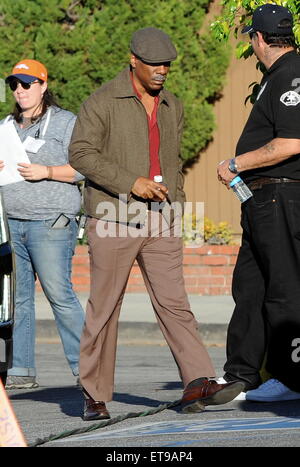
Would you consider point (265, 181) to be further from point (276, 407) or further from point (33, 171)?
point (33, 171)

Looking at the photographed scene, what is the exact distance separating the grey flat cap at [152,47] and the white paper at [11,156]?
1983 mm

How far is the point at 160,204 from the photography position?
22.4 ft

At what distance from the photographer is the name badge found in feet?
28.0

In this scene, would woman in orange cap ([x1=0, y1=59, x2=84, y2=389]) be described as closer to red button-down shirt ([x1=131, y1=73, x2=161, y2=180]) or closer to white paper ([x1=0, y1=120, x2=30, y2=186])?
white paper ([x1=0, y1=120, x2=30, y2=186])

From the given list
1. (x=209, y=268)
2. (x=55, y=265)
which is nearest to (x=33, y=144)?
(x=55, y=265)

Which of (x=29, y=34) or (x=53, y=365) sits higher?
(x=29, y=34)

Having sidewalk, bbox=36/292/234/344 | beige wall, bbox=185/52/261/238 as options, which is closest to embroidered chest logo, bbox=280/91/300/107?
sidewalk, bbox=36/292/234/344

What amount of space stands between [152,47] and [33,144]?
2082 millimetres

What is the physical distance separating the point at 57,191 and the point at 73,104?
7.97 meters

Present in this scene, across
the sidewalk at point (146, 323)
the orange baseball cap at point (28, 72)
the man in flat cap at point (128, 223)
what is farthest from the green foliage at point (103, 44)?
the man in flat cap at point (128, 223)

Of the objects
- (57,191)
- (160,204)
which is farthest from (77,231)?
(160,204)

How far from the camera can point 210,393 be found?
6.62 metres

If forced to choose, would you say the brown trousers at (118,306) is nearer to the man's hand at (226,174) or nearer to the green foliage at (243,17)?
the man's hand at (226,174)
